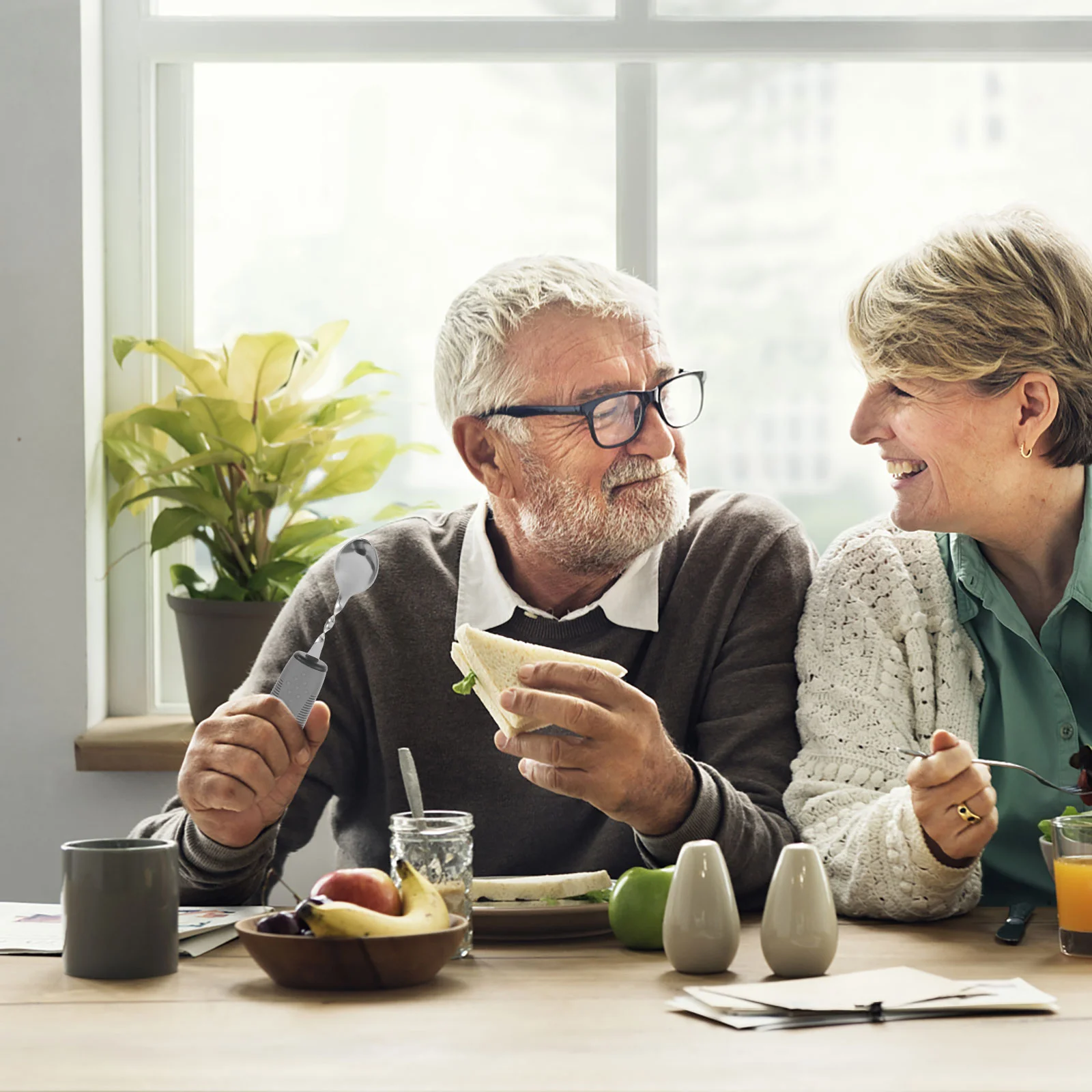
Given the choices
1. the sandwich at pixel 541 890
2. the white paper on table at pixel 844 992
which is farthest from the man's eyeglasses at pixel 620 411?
the white paper on table at pixel 844 992

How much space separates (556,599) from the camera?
2.05m

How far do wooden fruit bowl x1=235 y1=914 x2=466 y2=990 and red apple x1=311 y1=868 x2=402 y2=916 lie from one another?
0.06 metres

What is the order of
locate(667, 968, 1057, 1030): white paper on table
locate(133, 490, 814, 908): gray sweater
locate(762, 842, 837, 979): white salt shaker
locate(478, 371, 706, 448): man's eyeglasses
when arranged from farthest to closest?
1. locate(478, 371, 706, 448): man's eyeglasses
2. locate(133, 490, 814, 908): gray sweater
3. locate(762, 842, 837, 979): white salt shaker
4. locate(667, 968, 1057, 1030): white paper on table

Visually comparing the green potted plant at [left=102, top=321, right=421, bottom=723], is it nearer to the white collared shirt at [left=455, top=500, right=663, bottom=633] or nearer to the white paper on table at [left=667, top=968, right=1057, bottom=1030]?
the white collared shirt at [left=455, top=500, right=663, bottom=633]

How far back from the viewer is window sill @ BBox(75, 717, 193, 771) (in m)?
2.65

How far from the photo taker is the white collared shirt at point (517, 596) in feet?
6.37

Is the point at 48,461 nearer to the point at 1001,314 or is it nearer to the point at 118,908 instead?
the point at 118,908

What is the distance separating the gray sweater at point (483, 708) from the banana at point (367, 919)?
2.07 ft

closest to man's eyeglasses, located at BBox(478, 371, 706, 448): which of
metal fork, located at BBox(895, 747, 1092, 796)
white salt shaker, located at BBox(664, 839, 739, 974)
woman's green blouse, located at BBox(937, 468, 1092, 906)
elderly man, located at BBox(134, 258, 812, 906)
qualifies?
elderly man, located at BBox(134, 258, 812, 906)

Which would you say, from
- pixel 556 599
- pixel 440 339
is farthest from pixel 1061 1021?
pixel 440 339

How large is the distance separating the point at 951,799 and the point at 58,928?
3.26 ft

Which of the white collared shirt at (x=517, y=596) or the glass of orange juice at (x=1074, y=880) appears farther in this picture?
the white collared shirt at (x=517, y=596)

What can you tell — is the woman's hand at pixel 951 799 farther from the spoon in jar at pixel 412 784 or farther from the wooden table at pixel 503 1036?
the spoon in jar at pixel 412 784

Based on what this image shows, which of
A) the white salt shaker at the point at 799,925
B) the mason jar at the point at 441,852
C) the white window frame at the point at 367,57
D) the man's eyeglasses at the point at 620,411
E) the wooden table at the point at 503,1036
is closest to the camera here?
the wooden table at the point at 503,1036
